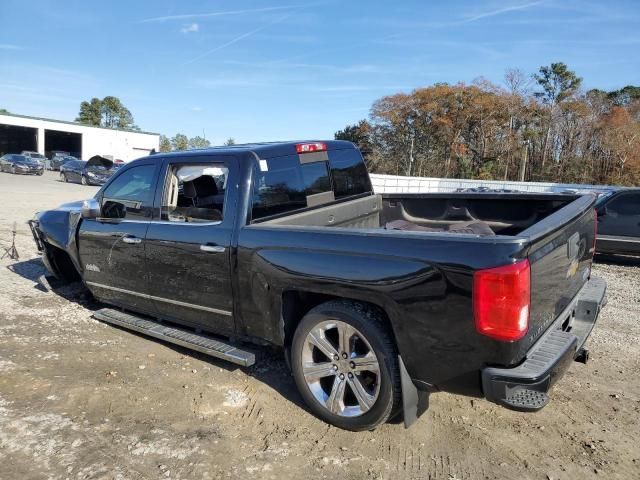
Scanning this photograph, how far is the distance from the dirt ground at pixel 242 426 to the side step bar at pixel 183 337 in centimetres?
26

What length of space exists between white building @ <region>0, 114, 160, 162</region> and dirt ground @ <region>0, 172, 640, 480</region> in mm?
59683

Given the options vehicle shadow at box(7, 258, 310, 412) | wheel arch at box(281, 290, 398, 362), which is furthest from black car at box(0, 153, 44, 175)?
wheel arch at box(281, 290, 398, 362)

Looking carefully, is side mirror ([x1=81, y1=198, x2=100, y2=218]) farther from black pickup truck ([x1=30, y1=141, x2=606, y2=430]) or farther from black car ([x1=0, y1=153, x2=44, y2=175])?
black car ([x1=0, y1=153, x2=44, y2=175])

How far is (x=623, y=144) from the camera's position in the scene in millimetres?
42875

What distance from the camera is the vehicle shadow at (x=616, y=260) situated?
31.2 feet

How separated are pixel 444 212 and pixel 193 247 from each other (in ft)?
8.53

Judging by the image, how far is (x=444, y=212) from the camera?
5027 mm

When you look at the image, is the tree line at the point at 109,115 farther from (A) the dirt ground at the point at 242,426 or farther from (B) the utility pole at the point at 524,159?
(A) the dirt ground at the point at 242,426

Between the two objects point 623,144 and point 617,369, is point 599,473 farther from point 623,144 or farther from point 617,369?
point 623,144

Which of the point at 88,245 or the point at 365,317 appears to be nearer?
the point at 365,317

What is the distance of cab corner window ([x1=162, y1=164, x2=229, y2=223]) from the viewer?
13.1 feet

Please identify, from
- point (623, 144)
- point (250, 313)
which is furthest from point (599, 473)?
point (623, 144)

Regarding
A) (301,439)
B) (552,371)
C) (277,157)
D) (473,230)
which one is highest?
(277,157)

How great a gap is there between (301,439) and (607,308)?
15.7 feet
